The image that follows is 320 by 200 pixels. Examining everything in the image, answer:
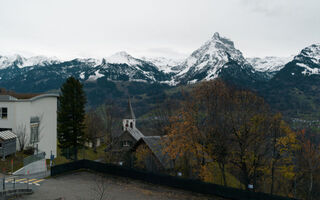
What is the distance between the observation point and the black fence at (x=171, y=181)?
26.7 m

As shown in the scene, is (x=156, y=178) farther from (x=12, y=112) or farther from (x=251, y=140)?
(x=12, y=112)

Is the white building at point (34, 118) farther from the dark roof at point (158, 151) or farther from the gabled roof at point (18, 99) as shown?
the dark roof at point (158, 151)

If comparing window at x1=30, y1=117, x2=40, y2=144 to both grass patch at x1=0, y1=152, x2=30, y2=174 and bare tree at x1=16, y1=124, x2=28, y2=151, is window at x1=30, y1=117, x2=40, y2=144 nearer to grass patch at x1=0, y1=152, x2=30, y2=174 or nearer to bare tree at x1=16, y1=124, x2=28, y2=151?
bare tree at x1=16, y1=124, x2=28, y2=151

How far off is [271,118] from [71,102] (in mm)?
33879

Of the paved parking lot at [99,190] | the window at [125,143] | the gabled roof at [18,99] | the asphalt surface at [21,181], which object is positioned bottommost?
the window at [125,143]

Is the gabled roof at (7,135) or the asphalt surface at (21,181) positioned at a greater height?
the gabled roof at (7,135)

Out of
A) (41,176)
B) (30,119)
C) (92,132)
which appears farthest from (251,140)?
(92,132)

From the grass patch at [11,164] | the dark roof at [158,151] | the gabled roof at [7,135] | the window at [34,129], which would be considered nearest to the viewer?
the grass patch at [11,164]

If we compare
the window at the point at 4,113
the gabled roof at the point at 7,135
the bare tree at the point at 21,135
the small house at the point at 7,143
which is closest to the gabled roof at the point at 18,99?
the window at the point at 4,113

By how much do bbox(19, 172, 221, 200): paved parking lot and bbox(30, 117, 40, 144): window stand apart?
10.8 meters

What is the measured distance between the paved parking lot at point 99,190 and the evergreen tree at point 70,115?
1594 centimetres

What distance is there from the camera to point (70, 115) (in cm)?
5047

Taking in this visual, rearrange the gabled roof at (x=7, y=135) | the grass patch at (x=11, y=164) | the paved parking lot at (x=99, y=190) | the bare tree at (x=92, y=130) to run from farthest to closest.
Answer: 1. the bare tree at (x=92, y=130)
2. the gabled roof at (x=7, y=135)
3. the grass patch at (x=11, y=164)
4. the paved parking lot at (x=99, y=190)

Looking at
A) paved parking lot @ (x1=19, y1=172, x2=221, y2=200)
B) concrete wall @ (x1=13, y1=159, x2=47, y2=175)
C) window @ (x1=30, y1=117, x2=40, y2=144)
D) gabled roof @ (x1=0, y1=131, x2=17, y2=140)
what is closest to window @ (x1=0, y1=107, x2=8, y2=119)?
gabled roof @ (x1=0, y1=131, x2=17, y2=140)
